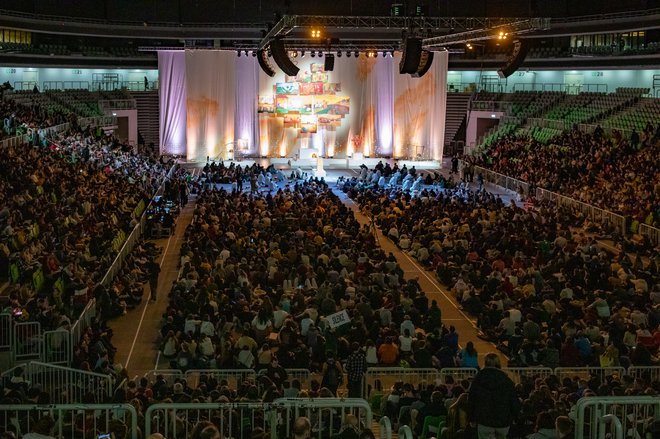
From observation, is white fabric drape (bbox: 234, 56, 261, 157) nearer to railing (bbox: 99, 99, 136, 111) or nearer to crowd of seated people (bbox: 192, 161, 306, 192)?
crowd of seated people (bbox: 192, 161, 306, 192)

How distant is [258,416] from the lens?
367 inches

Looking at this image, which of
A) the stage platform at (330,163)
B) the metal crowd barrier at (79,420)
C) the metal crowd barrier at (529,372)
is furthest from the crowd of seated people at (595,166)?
the metal crowd barrier at (79,420)

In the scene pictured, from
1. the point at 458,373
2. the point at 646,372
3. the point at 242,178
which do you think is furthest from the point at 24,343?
the point at 242,178

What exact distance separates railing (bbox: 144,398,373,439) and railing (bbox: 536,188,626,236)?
57.9 ft

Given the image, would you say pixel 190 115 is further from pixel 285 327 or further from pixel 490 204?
pixel 285 327

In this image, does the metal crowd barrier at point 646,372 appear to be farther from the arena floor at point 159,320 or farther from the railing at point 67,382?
the railing at point 67,382

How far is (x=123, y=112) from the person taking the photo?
4825 centimetres

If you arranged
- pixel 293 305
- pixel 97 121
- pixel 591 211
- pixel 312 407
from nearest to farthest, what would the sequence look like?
pixel 312 407
pixel 293 305
pixel 591 211
pixel 97 121

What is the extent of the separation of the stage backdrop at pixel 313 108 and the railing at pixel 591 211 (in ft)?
48.5

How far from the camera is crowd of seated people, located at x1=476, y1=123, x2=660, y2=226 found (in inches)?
1067

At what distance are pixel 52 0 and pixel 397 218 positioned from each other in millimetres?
27626

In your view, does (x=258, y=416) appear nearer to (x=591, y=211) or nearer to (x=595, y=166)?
(x=591, y=211)

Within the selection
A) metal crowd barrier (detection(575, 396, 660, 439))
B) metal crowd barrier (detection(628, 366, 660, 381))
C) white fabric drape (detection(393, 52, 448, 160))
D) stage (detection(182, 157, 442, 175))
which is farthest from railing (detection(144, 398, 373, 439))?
white fabric drape (detection(393, 52, 448, 160))

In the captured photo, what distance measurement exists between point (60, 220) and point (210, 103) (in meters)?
24.0
